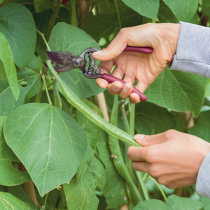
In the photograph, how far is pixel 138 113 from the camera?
1.07 meters

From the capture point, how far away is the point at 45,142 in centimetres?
52

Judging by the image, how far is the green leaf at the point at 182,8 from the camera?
2.19 feet

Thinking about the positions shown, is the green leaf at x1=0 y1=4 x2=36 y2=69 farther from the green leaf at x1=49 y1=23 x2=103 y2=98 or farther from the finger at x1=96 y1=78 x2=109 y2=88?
the finger at x1=96 y1=78 x2=109 y2=88

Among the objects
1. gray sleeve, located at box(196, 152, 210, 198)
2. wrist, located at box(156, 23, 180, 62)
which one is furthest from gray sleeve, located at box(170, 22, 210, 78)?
gray sleeve, located at box(196, 152, 210, 198)

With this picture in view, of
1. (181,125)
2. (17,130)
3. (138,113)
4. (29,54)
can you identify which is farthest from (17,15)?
(181,125)

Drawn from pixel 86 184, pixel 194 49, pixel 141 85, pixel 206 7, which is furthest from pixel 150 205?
pixel 206 7

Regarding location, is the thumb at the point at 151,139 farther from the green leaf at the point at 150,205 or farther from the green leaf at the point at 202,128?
the green leaf at the point at 202,128

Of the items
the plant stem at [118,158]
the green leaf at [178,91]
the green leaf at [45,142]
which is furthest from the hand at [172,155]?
the green leaf at [178,91]

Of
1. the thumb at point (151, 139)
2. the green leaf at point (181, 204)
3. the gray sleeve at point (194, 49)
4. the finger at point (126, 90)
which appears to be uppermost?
the gray sleeve at point (194, 49)

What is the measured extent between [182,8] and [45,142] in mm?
488

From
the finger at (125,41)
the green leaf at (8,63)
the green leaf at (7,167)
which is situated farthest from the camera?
the finger at (125,41)

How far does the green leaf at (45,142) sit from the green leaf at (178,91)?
40 cm

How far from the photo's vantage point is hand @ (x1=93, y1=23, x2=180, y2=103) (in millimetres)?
652

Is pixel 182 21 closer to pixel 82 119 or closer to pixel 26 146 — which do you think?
pixel 82 119
